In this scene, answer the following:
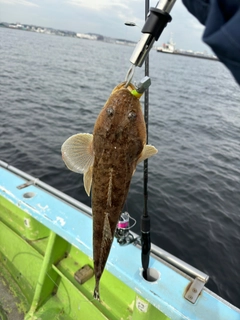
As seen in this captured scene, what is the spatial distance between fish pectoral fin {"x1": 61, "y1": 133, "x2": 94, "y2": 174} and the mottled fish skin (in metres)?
0.11

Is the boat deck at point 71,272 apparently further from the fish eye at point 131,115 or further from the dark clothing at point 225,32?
the dark clothing at point 225,32

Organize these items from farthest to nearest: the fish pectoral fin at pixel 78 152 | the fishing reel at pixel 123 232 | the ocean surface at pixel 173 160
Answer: the ocean surface at pixel 173 160 → the fishing reel at pixel 123 232 → the fish pectoral fin at pixel 78 152

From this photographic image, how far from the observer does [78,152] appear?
1959 millimetres

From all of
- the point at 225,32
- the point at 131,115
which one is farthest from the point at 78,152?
the point at 225,32

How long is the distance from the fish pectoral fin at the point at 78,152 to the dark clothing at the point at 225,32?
3.71 ft

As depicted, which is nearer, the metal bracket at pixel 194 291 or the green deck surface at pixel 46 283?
the metal bracket at pixel 194 291

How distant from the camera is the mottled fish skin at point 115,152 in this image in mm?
1779

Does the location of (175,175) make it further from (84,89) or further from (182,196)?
(84,89)

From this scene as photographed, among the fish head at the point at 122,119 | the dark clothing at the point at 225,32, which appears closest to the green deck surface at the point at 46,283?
the fish head at the point at 122,119

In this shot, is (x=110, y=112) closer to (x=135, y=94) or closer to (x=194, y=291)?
(x=135, y=94)

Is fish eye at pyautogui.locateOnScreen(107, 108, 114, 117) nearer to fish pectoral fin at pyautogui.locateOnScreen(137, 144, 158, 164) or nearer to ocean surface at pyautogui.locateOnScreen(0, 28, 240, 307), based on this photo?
fish pectoral fin at pyautogui.locateOnScreen(137, 144, 158, 164)

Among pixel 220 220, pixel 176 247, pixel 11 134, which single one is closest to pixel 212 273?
pixel 176 247

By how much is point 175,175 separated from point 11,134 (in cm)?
791

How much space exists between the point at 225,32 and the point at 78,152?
1.27 metres
